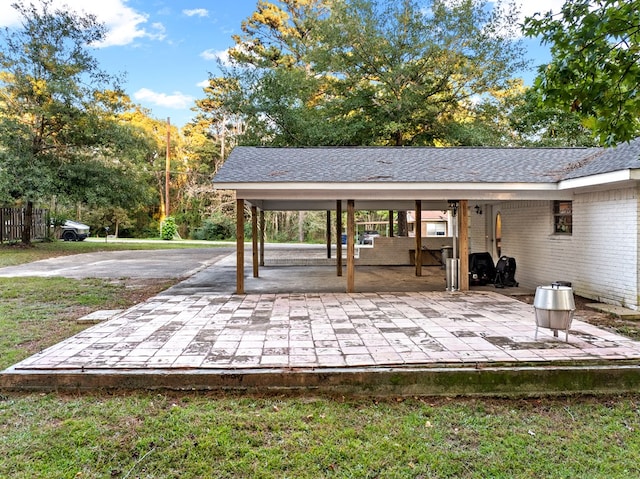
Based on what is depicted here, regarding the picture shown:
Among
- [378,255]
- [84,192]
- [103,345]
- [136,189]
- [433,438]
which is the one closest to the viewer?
[433,438]

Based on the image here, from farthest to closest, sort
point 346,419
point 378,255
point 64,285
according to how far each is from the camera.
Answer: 1. point 378,255
2. point 64,285
3. point 346,419

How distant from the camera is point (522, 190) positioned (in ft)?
25.5

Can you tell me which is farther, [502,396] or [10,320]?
[10,320]

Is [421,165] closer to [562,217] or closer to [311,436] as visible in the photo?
[562,217]

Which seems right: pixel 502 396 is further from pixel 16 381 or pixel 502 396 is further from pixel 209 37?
pixel 209 37

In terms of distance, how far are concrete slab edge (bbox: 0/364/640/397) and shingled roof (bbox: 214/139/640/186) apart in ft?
13.4

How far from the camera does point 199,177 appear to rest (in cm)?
3188

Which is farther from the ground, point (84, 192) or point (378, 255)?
point (84, 192)

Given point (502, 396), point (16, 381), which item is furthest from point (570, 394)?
point (16, 381)

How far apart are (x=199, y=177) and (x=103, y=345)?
1143 inches

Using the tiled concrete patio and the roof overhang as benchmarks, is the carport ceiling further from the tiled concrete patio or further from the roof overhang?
the tiled concrete patio

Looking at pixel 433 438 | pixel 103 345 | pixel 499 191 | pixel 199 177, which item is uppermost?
pixel 199 177

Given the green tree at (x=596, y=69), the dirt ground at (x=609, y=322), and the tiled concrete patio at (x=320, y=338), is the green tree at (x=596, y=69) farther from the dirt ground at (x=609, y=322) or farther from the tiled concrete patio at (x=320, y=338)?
the tiled concrete patio at (x=320, y=338)

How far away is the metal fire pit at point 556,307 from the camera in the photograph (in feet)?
14.0
